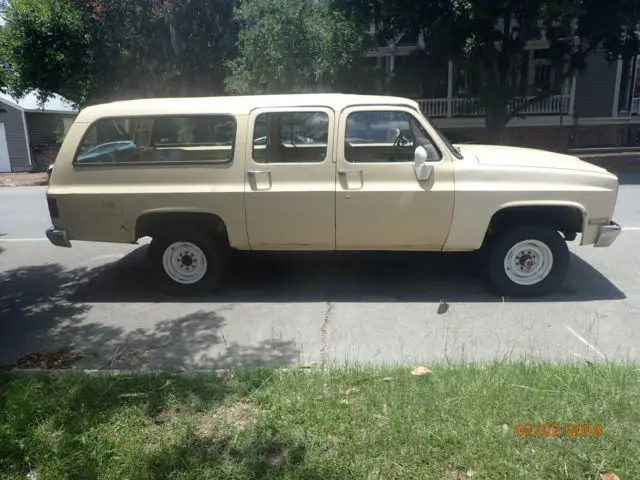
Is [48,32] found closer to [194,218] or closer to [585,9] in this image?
[194,218]

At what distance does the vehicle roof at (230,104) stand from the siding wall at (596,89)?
2202 cm

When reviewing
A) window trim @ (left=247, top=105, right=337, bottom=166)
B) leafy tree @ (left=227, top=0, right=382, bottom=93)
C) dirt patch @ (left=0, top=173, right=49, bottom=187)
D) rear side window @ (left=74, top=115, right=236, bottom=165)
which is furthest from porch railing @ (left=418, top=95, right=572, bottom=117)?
rear side window @ (left=74, top=115, right=236, bottom=165)

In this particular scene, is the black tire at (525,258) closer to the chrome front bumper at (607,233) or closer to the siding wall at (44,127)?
the chrome front bumper at (607,233)

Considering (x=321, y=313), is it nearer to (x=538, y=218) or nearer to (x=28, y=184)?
(x=538, y=218)

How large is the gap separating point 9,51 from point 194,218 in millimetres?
13946

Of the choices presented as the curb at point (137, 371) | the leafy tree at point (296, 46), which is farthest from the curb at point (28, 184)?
the curb at point (137, 371)

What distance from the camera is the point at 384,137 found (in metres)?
5.59

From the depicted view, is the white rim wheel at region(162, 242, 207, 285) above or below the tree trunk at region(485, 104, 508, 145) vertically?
below

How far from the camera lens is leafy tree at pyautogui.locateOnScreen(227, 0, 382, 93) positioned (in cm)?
1758

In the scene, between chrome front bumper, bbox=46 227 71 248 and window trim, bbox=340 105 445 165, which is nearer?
window trim, bbox=340 105 445 165

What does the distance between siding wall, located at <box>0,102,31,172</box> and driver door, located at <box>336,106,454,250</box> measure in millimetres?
22399

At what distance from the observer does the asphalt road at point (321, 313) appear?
14.7 ft

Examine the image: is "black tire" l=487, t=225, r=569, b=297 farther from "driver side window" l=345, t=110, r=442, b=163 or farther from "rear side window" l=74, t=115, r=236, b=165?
"rear side window" l=74, t=115, r=236, b=165
